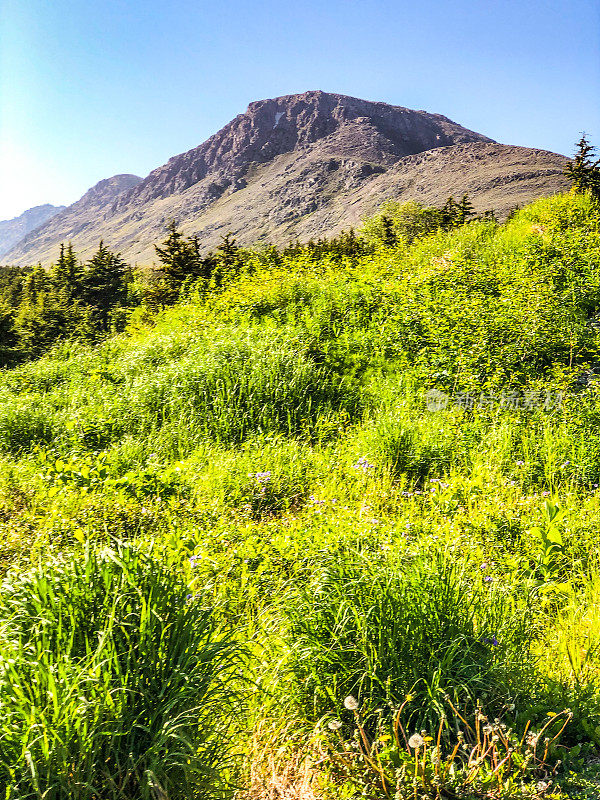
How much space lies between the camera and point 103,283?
→ 17.3 m

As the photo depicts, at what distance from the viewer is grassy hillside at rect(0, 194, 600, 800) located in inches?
65.7

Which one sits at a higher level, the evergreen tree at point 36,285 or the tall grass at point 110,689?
the evergreen tree at point 36,285

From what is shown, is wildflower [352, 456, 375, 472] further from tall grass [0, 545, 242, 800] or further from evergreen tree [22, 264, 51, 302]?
evergreen tree [22, 264, 51, 302]

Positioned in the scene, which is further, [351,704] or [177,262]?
[177,262]

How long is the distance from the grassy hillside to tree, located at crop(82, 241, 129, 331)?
1011 centimetres

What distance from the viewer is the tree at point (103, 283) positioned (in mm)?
16875

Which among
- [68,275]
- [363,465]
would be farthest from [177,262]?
[363,465]

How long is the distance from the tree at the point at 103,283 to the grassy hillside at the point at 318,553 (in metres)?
10.1

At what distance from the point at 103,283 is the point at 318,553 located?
17051 mm

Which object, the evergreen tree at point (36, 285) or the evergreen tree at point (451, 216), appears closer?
the evergreen tree at point (451, 216)

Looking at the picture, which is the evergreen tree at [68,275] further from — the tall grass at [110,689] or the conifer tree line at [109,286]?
the tall grass at [110,689]

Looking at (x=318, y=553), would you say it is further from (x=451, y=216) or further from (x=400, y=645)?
(x=451, y=216)


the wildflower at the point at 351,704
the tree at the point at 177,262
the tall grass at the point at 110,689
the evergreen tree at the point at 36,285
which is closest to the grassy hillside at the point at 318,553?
the tall grass at the point at 110,689

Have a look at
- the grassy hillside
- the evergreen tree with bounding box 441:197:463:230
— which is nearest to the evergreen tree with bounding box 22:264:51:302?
the grassy hillside
